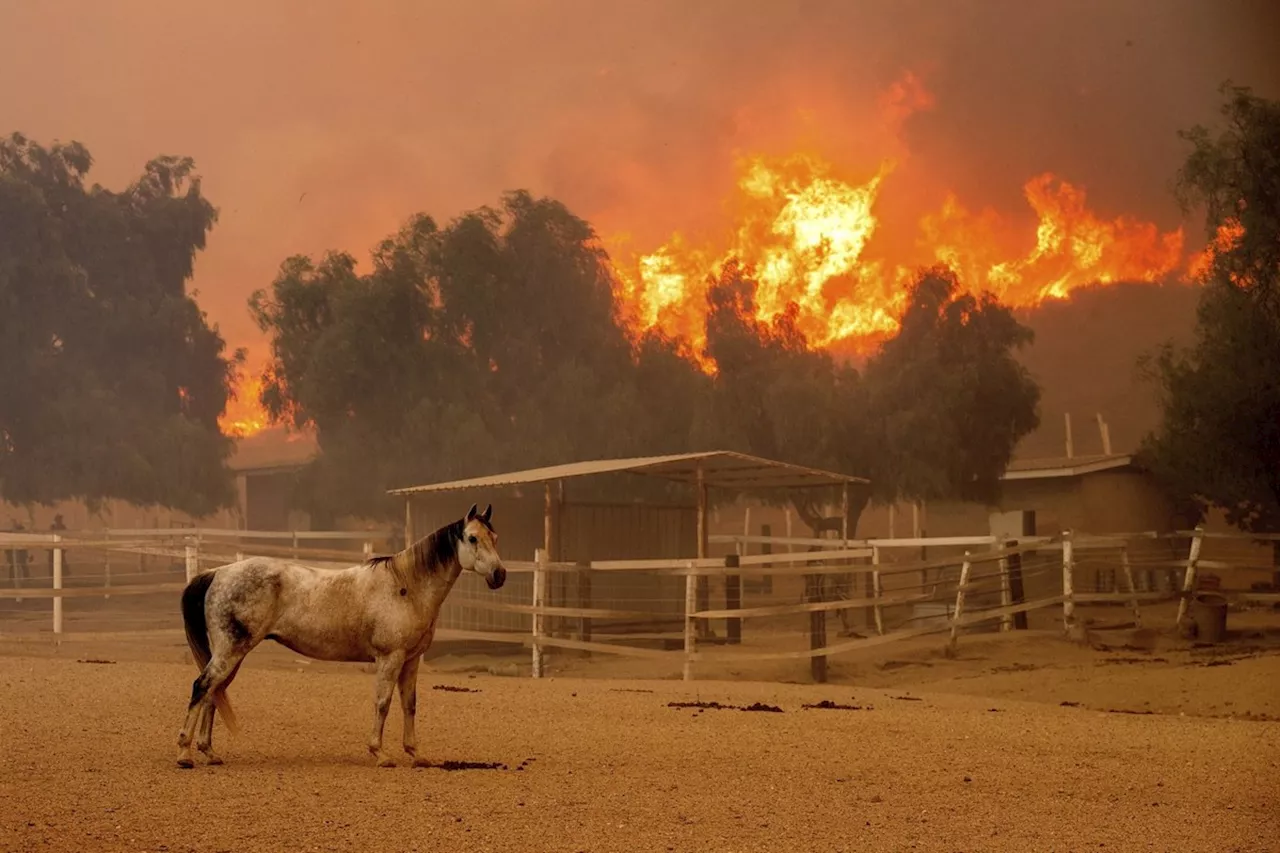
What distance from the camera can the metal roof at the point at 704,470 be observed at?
62.2 ft

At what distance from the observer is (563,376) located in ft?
131

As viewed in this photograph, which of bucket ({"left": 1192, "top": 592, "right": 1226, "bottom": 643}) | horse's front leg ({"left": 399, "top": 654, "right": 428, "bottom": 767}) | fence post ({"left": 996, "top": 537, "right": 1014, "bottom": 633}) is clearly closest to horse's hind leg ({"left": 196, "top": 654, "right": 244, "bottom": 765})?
horse's front leg ({"left": 399, "top": 654, "right": 428, "bottom": 767})

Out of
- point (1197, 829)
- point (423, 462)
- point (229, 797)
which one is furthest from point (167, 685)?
point (423, 462)

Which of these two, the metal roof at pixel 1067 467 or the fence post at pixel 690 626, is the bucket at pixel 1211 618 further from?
the metal roof at pixel 1067 467

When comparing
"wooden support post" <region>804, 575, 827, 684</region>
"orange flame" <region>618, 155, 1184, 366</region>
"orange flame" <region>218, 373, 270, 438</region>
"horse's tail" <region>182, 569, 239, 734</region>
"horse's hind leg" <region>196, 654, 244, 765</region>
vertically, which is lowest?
"wooden support post" <region>804, 575, 827, 684</region>

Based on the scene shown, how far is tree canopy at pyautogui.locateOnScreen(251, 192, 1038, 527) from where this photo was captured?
3225cm

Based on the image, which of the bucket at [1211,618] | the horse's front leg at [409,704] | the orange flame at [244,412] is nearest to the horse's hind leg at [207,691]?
the horse's front leg at [409,704]

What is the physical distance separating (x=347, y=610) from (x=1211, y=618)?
1404 cm

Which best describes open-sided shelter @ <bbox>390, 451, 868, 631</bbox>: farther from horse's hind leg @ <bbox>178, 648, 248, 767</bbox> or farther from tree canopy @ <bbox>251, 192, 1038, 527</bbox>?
horse's hind leg @ <bbox>178, 648, 248, 767</bbox>

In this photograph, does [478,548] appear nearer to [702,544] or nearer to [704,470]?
[702,544]

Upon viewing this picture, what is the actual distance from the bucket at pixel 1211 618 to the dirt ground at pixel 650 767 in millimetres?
3156

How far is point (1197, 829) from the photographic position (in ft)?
22.3

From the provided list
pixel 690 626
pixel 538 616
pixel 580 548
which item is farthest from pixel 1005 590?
pixel 538 616

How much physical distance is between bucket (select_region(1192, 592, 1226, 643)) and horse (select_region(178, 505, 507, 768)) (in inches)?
525
